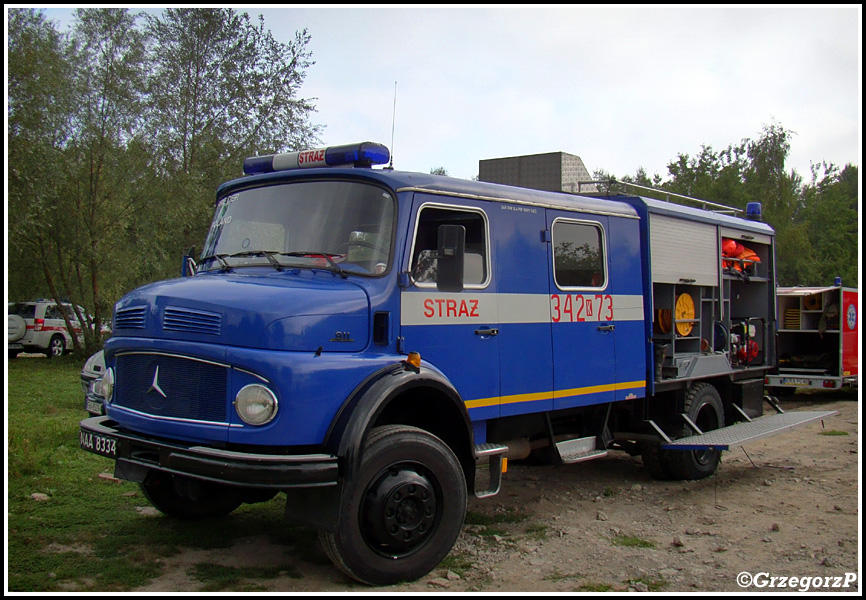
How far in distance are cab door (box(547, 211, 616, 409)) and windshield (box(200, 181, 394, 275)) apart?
6.19ft

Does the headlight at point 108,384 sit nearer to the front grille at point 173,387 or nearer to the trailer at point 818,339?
the front grille at point 173,387

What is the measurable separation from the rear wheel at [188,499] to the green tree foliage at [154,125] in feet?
51.4

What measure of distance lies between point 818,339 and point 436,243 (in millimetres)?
13343

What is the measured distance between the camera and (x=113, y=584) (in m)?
4.89

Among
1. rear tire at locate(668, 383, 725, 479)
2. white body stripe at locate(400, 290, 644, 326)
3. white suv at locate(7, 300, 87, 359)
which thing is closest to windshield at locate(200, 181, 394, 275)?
white body stripe at locate(400, 290, 644, 326)

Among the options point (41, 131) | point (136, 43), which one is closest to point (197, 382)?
point (41, 131)

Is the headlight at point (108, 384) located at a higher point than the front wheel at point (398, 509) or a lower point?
higher

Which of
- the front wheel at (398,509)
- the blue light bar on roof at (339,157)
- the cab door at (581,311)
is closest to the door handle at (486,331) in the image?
the cab door at (581,311)

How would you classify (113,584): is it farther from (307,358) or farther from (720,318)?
(720,318)

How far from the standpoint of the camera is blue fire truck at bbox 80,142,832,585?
15.4 ft

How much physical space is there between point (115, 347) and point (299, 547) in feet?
6.55

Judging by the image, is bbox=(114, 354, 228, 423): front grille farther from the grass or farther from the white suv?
the white suv

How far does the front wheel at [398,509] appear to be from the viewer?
15.6ft

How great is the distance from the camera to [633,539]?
243 inches
